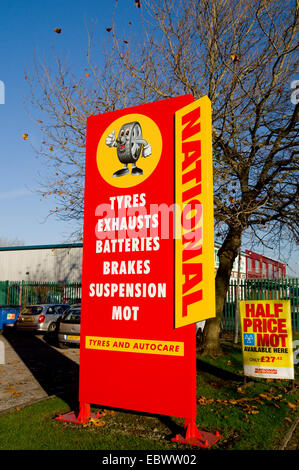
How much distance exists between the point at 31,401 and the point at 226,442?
4.21 meters

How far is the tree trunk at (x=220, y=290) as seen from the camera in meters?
12.9

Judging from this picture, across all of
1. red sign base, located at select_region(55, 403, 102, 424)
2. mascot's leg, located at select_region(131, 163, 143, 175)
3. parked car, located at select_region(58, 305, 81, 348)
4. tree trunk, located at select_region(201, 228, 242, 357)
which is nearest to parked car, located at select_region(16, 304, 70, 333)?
parked car, located at select_region(58, 305, 81, 348)

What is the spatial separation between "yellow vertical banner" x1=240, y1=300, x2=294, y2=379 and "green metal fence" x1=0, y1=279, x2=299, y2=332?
26.0 feet

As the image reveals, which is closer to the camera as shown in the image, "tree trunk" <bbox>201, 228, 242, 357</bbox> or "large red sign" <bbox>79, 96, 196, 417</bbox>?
"large red sign" <bbox>79, 96, 196, 417</bbox>

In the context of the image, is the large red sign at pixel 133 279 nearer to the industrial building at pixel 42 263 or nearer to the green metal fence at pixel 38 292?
the green metal fence at pixel 38 292

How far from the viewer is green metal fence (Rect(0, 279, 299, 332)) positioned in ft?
63.1

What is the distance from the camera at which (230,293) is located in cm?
2136

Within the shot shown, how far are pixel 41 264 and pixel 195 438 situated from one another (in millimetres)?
30286

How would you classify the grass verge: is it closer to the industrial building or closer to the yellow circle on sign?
the yellow circle on sign

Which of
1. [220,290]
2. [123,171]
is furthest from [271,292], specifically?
[123,171]

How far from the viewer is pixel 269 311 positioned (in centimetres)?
923

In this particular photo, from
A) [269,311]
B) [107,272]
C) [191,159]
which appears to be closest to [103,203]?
[107,272]

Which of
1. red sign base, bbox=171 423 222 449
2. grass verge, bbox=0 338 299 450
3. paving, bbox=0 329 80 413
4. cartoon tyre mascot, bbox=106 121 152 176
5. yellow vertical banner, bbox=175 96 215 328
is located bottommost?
paving, bbox=0 329 80 413

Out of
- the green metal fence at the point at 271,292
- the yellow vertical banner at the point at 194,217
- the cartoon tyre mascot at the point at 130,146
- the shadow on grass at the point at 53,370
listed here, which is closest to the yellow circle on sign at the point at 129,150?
the cartoon tyre mascot at the point at 130,146
